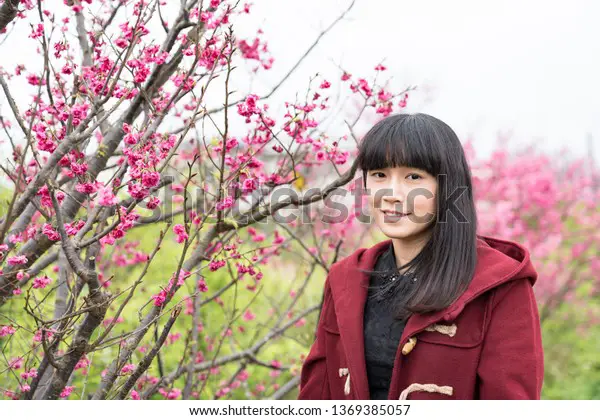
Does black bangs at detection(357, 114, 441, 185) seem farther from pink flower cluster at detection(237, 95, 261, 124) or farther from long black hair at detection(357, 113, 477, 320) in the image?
pink flower cluster at detection(237, 95, 261, 124)

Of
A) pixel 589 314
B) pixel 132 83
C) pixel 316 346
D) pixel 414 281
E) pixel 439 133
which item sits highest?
pixel 132 83

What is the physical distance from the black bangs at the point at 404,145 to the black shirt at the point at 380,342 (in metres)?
0.40

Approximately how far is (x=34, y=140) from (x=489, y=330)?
5.58ft

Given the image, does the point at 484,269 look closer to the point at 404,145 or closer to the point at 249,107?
the point at 404,145

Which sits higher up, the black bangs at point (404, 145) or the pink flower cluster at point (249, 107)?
the pink flower cluster at point (249, 107)

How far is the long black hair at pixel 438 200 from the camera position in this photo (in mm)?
2041

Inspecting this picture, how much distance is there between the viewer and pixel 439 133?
6.89 ft

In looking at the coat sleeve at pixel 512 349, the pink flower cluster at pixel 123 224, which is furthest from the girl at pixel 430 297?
the pink flower cluster at pixel 123 224

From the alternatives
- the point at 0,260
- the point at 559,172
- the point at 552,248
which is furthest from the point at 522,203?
the point at 0,260

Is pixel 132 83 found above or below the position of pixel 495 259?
above

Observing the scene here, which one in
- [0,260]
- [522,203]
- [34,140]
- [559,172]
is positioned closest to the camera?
[34,140]

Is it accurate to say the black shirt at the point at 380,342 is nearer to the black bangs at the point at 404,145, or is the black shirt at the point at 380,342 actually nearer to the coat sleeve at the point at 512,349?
the coat sleeve at the point at 512,349

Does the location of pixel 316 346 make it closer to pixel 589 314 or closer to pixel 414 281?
pixel 414 281

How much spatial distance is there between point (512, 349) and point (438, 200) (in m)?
0.51
